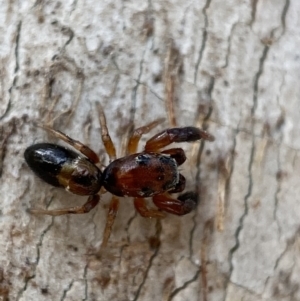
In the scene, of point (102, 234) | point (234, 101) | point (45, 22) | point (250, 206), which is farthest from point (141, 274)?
point (45, 22)

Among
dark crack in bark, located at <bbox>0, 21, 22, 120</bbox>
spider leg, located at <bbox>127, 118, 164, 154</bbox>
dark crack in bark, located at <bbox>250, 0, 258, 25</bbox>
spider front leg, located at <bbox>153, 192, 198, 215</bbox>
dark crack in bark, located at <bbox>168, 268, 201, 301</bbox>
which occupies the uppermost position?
dark crack in bark, located at <bbox>250, 0, 258, 25</bbox>

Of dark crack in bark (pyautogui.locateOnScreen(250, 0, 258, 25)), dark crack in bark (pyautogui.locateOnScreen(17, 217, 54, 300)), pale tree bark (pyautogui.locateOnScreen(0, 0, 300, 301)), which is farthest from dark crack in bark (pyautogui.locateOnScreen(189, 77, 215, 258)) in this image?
dark crack in bark (pyautogui.locateOnScreen(17, 217, 54, 300))

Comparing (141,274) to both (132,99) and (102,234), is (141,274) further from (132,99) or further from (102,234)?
(132,99)

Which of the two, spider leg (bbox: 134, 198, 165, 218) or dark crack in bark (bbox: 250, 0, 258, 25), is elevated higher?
dark crack in bark (bbox: 250, 0, 258, 25)

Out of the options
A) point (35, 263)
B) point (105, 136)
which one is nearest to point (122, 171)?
point (105, 136)

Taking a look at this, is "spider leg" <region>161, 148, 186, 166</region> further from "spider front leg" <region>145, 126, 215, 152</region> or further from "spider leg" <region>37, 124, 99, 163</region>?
"spider leg" <region>37, 124, 99, 163</region>

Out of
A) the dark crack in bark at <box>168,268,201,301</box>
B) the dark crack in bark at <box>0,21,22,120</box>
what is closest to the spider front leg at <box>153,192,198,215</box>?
the dark crack in bark at <box>168,268,201,301</box>

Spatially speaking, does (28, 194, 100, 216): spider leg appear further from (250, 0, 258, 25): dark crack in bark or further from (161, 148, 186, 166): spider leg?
(250, 0, 258, 25): dark crack in bark

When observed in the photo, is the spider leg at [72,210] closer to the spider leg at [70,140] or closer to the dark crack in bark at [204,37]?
the spider leg at [70,140]
